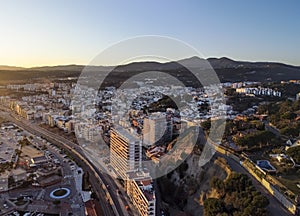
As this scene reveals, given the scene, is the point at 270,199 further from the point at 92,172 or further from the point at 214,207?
the point at 92,172

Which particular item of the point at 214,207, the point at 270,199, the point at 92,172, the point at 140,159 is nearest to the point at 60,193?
the point at 92,172

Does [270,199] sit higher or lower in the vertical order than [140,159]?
higher

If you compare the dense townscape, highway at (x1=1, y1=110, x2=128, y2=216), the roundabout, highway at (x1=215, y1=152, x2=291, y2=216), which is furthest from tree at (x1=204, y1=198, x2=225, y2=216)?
the roundabout

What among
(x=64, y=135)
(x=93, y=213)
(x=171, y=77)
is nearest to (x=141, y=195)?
(x=93, y=213)

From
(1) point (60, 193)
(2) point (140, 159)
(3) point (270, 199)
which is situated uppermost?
(3) point (270, 199)

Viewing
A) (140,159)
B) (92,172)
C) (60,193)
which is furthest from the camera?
(92,172)

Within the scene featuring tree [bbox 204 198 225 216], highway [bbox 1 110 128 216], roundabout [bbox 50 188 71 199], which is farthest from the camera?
roundabout [bbox 50 188 71 199]

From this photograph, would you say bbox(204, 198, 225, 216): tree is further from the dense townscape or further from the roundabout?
the roundabout
